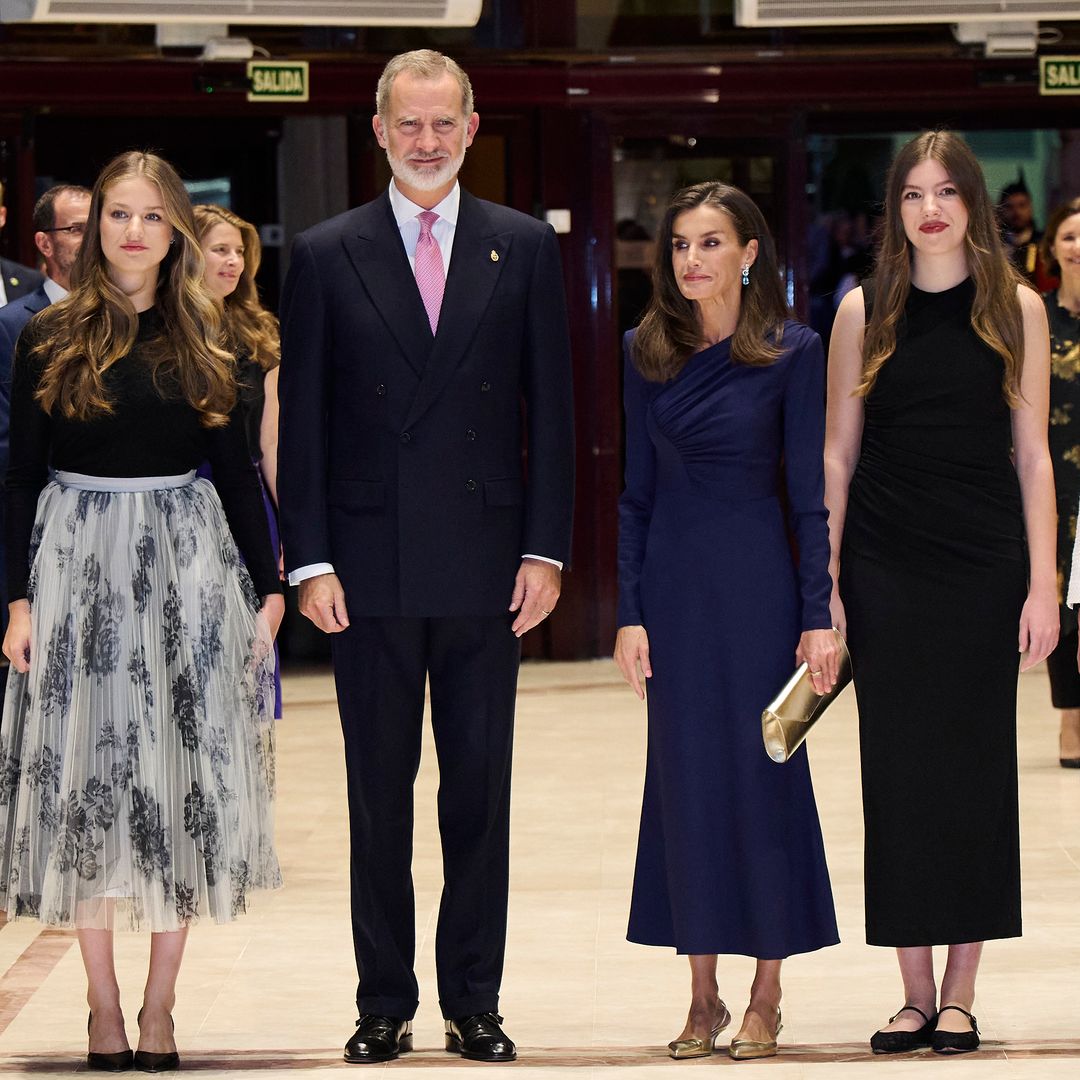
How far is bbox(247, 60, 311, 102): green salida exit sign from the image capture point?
8789 millimetres

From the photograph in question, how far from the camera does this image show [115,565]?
389cm

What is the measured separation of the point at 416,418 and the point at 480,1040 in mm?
1134

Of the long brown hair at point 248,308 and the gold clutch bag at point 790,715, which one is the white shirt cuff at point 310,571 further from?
the long brown hair at point 248,308

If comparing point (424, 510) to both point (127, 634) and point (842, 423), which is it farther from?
point (842, 423)

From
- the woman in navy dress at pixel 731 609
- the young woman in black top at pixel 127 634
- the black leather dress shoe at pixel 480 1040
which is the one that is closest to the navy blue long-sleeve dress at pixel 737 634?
the woman in navy dress at pixel 731 609

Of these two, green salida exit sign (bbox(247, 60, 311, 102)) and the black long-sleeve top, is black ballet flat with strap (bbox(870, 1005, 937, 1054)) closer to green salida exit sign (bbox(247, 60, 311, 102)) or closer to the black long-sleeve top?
the black long-sleeve top

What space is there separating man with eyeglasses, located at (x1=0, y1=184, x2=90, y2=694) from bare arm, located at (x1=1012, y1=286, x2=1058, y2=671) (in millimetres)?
2400

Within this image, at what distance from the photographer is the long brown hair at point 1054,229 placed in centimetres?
673

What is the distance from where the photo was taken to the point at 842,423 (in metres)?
4.03

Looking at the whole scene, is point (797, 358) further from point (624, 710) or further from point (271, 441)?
point (624, 710)

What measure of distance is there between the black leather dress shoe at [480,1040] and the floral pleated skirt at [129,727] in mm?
458

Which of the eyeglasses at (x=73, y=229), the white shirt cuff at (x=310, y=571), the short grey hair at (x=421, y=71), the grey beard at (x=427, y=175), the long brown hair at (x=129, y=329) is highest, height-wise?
the short grey hair at (x=421, y=71)

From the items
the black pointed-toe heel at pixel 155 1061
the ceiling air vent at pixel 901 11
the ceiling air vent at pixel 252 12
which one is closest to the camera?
the black pointed-toe heel at pixel 155 1061

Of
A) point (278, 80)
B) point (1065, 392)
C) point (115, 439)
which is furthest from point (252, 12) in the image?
point (115, 439)
